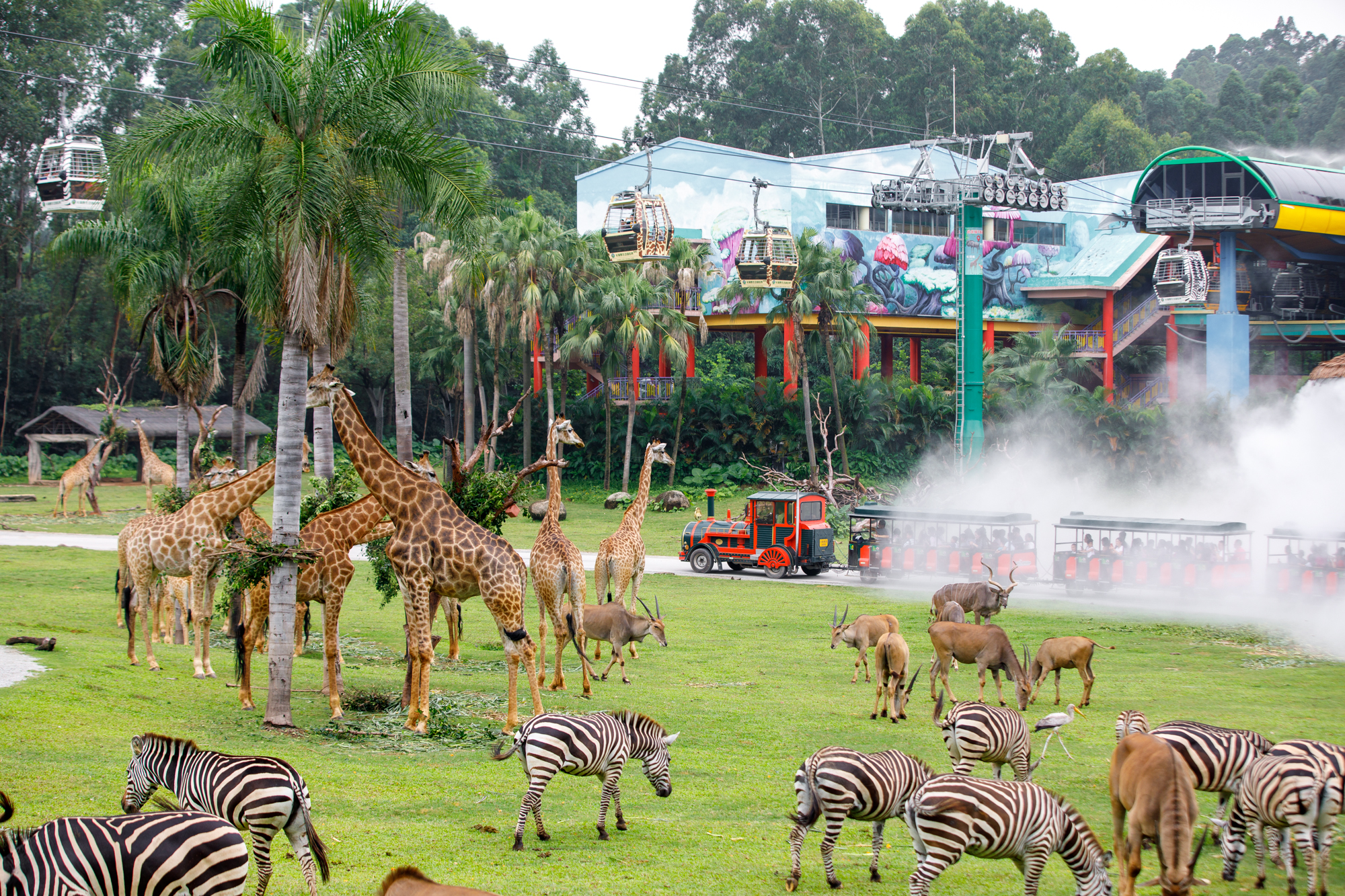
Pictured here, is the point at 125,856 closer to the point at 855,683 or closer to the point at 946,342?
the point at 855,683

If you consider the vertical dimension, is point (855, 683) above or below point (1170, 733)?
below

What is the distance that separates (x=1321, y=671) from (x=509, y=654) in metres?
13.7

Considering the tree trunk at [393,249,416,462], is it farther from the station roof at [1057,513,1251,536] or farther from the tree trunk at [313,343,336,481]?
the station roof at [1057,513,1251,536]

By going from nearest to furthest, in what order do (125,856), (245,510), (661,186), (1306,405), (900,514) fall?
(125,856) → (245,510) → (900,514) → (1306,405) → (661,186)

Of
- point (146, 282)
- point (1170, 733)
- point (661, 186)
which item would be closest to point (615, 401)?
point (661, 186)

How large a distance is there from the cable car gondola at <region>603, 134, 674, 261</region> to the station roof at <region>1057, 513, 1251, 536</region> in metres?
17.8

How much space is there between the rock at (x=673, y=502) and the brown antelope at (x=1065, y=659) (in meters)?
30.8

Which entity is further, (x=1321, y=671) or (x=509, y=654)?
(x=1321, y=671)

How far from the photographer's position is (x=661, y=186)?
192 ft

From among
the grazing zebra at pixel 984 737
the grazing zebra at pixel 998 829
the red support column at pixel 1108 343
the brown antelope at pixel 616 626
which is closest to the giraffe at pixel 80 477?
the brown antelope at pixel 616 626

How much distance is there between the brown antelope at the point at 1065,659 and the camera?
641 inches

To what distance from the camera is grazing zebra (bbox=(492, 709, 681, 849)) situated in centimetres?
1034

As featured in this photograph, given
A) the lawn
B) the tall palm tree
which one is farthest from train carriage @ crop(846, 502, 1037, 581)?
the tall palm tree

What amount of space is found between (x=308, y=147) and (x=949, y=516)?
20308 millimetres
